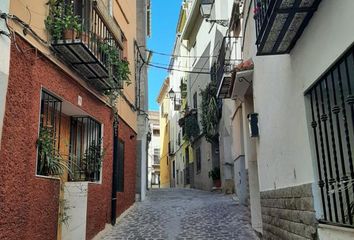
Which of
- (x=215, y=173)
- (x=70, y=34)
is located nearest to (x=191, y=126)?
(x=215, y=173)

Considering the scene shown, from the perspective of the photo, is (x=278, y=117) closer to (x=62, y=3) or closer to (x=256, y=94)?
(x=256, y=94)

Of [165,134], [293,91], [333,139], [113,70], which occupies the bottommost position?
[333,139]

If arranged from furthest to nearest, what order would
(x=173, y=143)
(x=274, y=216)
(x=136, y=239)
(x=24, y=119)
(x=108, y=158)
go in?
(x=173, y=143) < (x=108, y=158) < (x=136, y=239) < (x=274, y=216) < (x=24, y=119)

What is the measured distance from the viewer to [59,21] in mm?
7199

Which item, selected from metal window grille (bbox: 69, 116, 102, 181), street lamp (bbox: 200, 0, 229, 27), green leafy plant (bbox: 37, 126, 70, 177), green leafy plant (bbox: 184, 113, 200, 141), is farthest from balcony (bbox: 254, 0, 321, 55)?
green leafy plant (bbox: 184, 113, 200, 141)

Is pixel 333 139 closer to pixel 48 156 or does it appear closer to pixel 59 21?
pixel 48 156

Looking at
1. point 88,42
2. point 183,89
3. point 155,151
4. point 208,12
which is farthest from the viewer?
point 155,151

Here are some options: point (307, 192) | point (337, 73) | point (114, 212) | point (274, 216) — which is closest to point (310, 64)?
point (337, 73)

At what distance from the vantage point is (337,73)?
4445 mm

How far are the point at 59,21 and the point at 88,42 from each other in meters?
0.92

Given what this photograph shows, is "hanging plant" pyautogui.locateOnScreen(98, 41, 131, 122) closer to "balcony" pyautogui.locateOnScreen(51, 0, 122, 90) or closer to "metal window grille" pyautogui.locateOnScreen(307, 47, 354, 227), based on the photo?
"balcony" pyautogui.locateOnScreen(51, 0, 122, 90)

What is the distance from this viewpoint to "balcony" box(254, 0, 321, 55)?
178 inches

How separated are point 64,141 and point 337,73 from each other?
6.19 meters

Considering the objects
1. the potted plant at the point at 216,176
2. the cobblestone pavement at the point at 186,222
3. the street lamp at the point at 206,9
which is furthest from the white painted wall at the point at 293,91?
the potted plant at the point at 216,176
